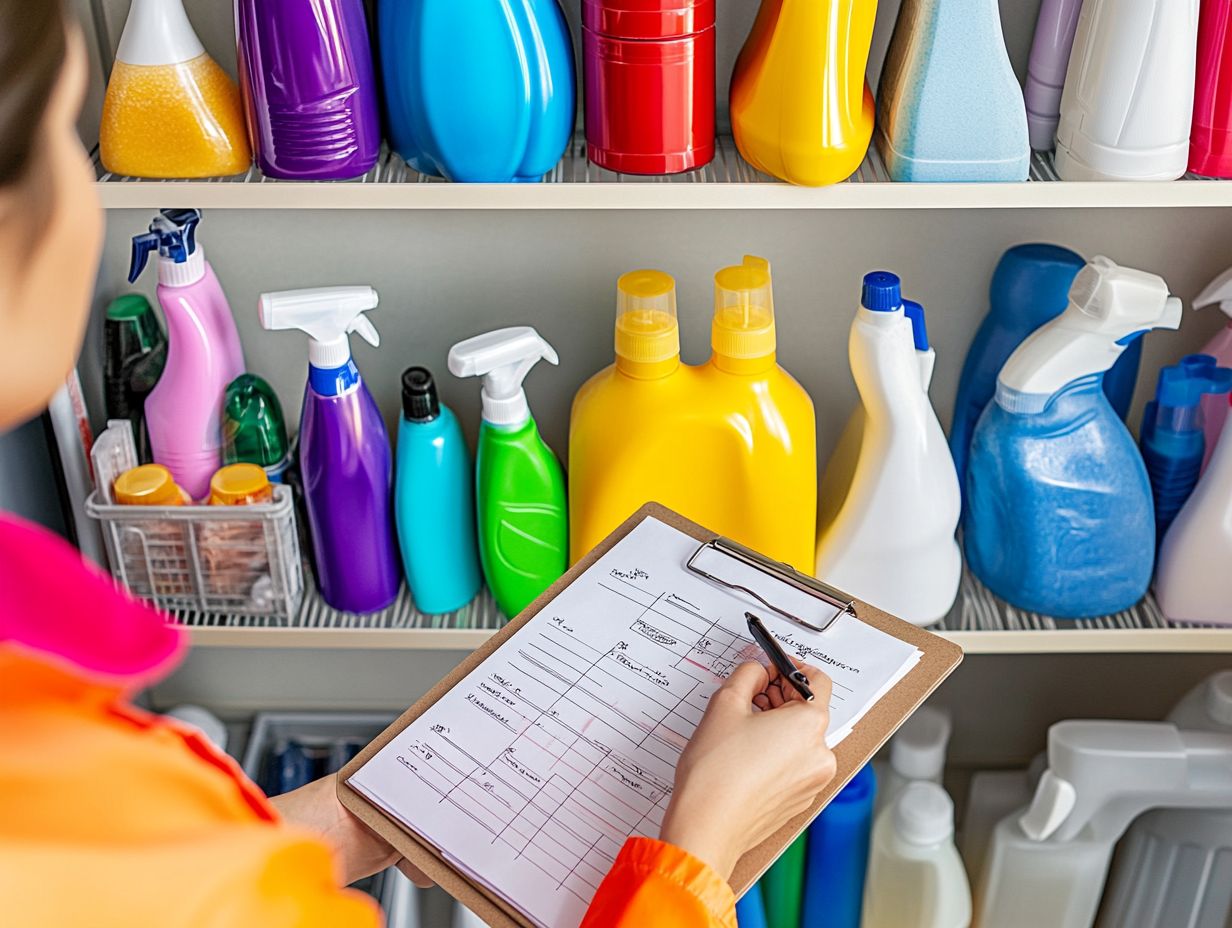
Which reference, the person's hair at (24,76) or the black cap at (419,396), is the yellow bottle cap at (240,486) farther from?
the person's hair at (24,76)

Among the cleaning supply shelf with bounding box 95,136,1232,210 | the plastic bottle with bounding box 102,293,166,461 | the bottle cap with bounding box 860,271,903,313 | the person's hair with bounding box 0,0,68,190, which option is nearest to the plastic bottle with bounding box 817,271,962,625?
the bottle cap with bounding box 860,271,903,313

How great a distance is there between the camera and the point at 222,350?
3.38 feet

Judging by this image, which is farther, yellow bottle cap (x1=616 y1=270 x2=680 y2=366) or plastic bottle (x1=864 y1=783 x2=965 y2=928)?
plastic bottle (x1=864 y1=783 x2=965 y2=928)

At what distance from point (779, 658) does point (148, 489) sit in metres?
0.56

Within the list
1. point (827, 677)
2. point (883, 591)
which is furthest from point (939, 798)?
point (827, 677)

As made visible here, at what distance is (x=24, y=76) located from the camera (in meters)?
0.26

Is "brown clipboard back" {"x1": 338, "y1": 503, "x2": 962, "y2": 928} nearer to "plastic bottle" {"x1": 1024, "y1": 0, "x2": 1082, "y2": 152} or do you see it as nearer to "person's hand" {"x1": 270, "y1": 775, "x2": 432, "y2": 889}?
"person's hand" {"x1": 270, "y1": 775, "x2": 432, "y2": 889}

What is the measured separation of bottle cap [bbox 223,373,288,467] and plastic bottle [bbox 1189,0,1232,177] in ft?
2.38

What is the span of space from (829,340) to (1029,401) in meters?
0.19

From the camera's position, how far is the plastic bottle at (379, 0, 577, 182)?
83 centimetres

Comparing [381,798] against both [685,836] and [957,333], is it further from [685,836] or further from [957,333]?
[957,333]

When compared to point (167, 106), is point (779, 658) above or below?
below

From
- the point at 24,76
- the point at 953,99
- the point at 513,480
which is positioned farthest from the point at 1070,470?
the point at 24,76

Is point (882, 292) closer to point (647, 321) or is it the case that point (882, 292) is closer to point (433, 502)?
point (647, 321)
